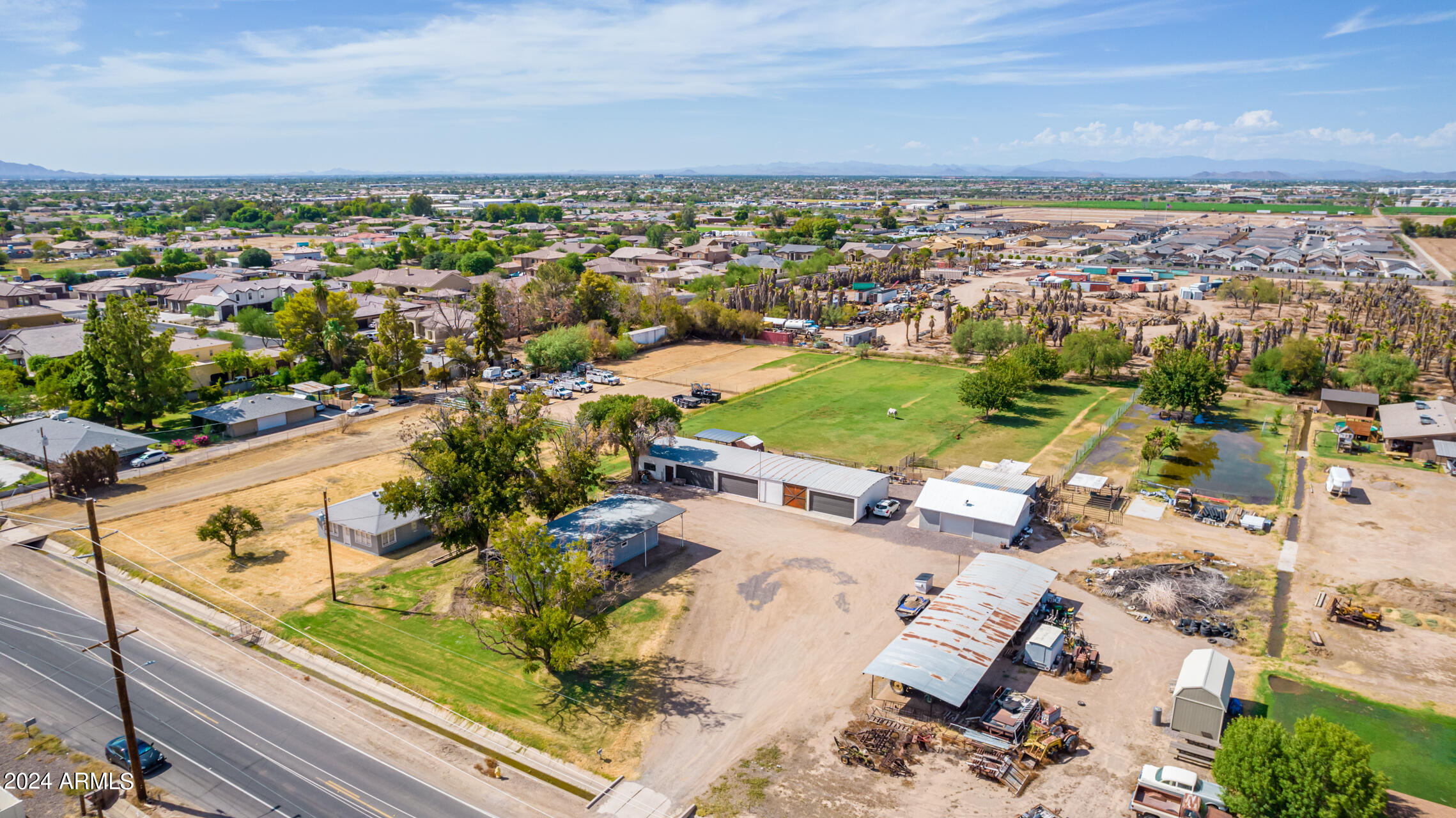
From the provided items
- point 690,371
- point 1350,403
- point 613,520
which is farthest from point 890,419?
point 1350,403

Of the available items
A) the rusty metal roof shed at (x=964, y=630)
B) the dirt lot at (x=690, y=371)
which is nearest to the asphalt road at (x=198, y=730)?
the rusty metal roof shed at (x=964, y=630)

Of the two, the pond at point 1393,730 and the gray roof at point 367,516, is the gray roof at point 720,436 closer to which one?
the gray roof at point 367,516

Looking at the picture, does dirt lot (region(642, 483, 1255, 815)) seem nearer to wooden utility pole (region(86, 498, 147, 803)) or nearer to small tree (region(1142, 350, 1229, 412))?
wooden utility pole (region(86, 498, 147, 803))

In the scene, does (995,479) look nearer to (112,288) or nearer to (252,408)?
(252,408)

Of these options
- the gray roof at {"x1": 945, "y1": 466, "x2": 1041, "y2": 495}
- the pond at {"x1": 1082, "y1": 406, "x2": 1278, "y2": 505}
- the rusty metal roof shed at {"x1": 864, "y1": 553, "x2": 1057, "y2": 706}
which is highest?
the gray roof at {"x1": 945, "y1": 466, "x2": 1041, "y2": 495}

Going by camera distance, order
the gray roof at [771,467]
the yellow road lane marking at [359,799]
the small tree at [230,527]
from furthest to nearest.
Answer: the gray roof at [771,467] → the small tree at [230,527] → the yellow road lane marking at [359,799]

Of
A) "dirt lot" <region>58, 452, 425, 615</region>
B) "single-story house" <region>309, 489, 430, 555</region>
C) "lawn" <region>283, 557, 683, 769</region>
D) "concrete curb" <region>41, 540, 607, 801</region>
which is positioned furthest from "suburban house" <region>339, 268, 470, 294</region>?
"lawn" <region>283, 557, 683, 769</region>
